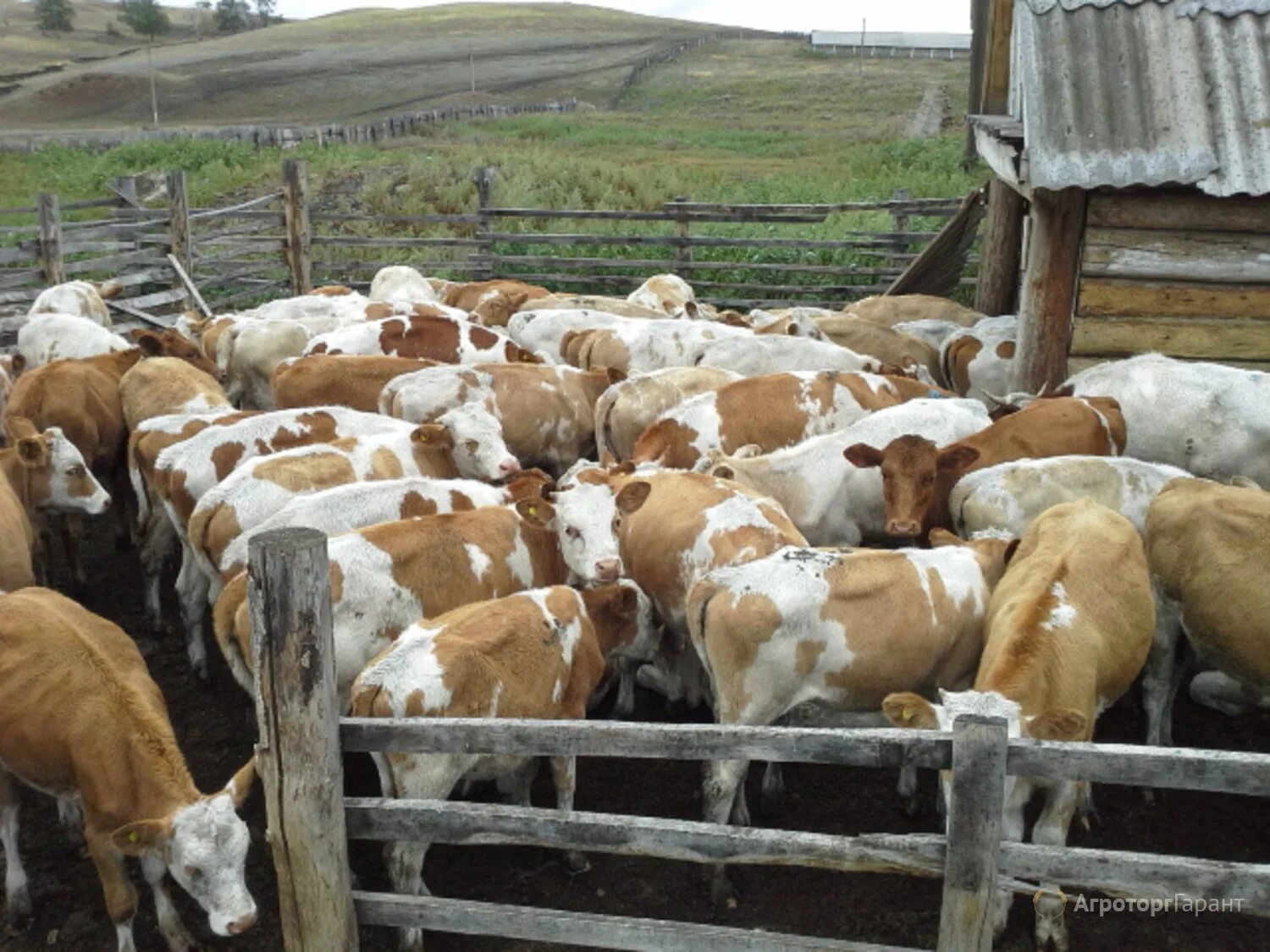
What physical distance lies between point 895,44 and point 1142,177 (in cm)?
11560

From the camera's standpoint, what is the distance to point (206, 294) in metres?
17.5

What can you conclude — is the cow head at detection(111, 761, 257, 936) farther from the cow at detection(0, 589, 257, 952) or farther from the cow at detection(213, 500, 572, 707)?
the cow at detection(213, 500, 572, 707)

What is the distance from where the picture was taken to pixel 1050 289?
343 inches

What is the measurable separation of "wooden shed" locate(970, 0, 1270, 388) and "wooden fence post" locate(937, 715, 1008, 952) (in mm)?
5241

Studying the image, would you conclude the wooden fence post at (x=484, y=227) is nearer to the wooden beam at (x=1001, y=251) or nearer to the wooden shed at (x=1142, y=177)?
the wooden beam at (x=1001, y=251)

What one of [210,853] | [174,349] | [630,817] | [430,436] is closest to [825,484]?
[430,436]

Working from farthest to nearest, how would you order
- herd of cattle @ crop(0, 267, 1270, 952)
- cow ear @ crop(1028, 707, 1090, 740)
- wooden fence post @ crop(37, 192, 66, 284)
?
wooden fence post @ crop(37, 192, 66, 284) → herd of cattle @ crop(0, 267, 1270, 952) → cow ear @ crop(1028, 707, 1090, 740)

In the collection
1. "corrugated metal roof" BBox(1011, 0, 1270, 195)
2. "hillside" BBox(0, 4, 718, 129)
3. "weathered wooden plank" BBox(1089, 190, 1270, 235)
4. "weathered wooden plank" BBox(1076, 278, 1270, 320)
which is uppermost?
"hillside" BBox(0, 4, 718, 129)

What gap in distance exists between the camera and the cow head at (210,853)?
4.73m

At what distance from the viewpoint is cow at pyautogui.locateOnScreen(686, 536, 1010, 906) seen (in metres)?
5.44

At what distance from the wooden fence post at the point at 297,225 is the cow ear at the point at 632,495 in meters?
11.4

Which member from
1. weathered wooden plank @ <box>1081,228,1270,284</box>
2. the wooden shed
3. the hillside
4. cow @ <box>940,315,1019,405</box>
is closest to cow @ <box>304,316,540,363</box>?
cow @ <box>940,315,1019,405</box>

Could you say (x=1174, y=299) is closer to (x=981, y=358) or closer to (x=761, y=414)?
(x=981, y=358)

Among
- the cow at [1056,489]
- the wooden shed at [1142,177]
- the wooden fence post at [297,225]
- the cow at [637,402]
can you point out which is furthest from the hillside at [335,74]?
the cow at [1056,489]
